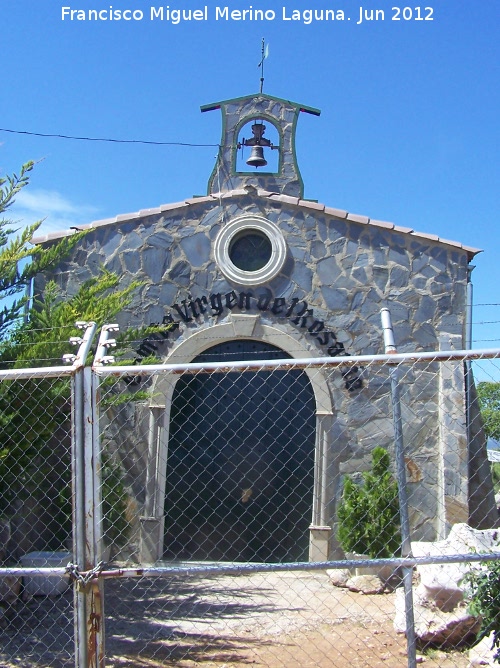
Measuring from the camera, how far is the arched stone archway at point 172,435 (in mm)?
9000

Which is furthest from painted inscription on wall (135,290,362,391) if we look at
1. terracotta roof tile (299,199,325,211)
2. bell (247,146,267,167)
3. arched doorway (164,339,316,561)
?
bell (247,146,267,167)

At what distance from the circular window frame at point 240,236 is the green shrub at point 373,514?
2500mm

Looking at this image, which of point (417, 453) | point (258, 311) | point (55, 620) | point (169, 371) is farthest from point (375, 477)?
point (169, 371)

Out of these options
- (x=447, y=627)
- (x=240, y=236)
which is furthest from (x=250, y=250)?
(x=447, y=627)

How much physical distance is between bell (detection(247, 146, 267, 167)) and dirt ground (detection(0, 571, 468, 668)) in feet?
17.0

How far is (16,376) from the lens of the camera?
423 cm

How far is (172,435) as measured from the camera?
30.8 feet

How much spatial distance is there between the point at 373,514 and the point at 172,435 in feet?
8.57

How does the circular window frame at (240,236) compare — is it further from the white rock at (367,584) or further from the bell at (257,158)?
the white rock at (367,584)

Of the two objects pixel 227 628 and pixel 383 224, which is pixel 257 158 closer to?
pixel 383 224

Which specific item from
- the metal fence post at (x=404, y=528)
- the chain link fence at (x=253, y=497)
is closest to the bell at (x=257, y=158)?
the chain link fence at (x=253, y=497)

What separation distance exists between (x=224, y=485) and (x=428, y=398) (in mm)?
2612

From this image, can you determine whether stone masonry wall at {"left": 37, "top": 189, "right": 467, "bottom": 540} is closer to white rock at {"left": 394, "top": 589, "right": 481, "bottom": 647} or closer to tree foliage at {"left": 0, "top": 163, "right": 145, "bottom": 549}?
tree foliage at {"left": 0, "top": 163, "right": 145, "bottom": 549}

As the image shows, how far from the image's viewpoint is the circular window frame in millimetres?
9484
